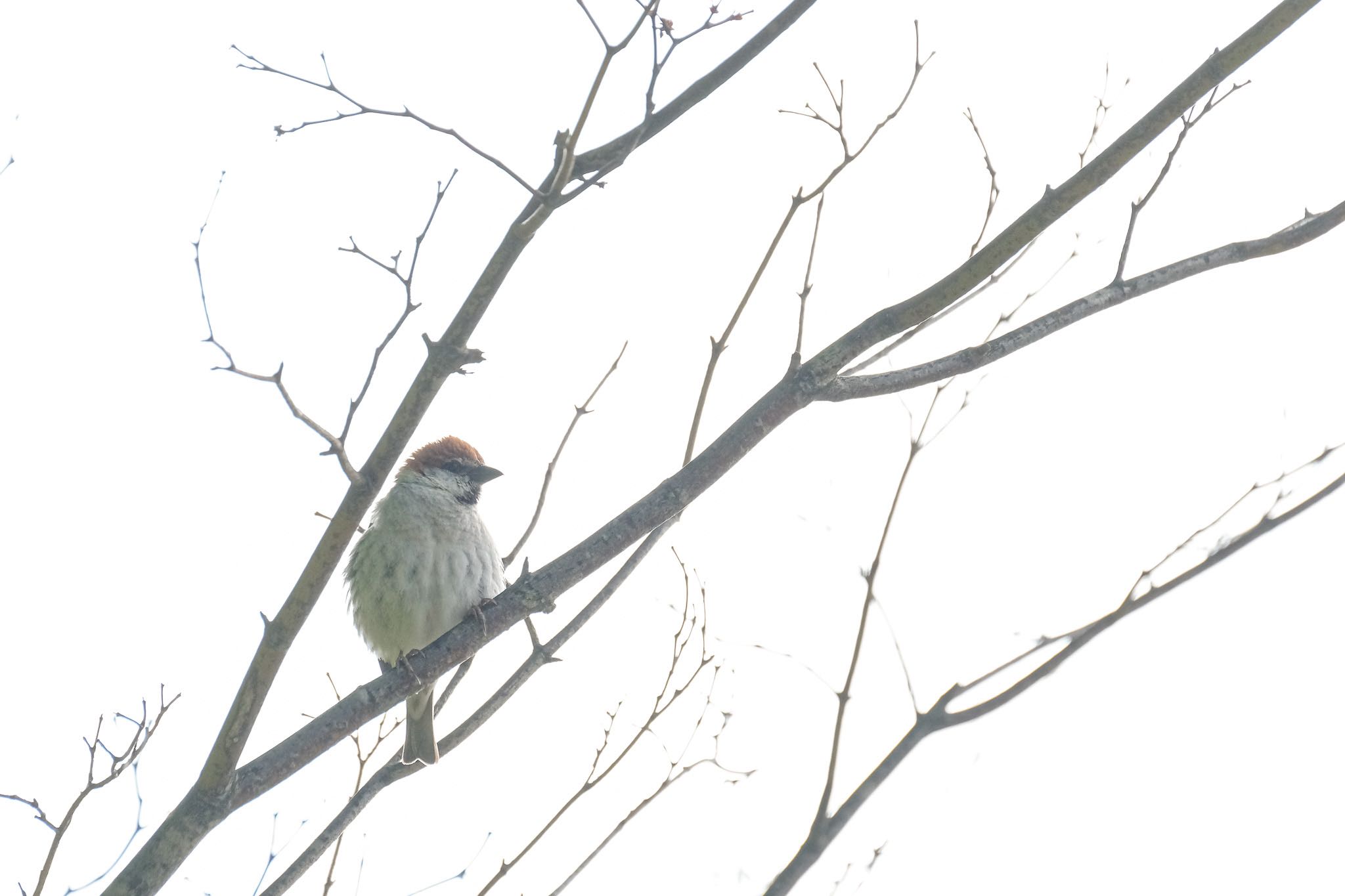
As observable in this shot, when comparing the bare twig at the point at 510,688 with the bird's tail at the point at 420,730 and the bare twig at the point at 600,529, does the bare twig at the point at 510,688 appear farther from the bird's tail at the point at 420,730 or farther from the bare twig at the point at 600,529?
the bird's tail at the point at 420,730

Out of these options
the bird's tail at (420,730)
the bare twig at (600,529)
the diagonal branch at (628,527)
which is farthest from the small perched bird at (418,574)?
the bare twig at (600,529)

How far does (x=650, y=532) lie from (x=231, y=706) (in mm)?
1425

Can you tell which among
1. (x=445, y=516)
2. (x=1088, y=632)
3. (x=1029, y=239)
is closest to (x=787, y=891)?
(x=1088, y=632)

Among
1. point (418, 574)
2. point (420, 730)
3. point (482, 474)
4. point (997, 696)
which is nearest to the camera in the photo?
point (997, 696)

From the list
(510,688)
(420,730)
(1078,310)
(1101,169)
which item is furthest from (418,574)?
(1101,169)

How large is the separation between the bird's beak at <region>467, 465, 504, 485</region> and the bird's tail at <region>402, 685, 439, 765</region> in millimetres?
1291

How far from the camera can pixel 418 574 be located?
6.36 metres

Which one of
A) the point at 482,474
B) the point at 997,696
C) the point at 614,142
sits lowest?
the point at 997,696

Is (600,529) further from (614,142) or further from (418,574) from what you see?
(418,574)

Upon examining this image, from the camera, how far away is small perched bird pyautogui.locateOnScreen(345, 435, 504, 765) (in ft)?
20.8

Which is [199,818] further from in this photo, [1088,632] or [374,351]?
[1088,632]

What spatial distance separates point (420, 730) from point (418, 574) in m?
0.86

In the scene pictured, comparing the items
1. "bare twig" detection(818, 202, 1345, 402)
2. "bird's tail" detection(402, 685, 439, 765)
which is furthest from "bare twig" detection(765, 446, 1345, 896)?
"bird's tail" detection(402, 685, 439, 765)

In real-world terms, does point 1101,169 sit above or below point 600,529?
above
